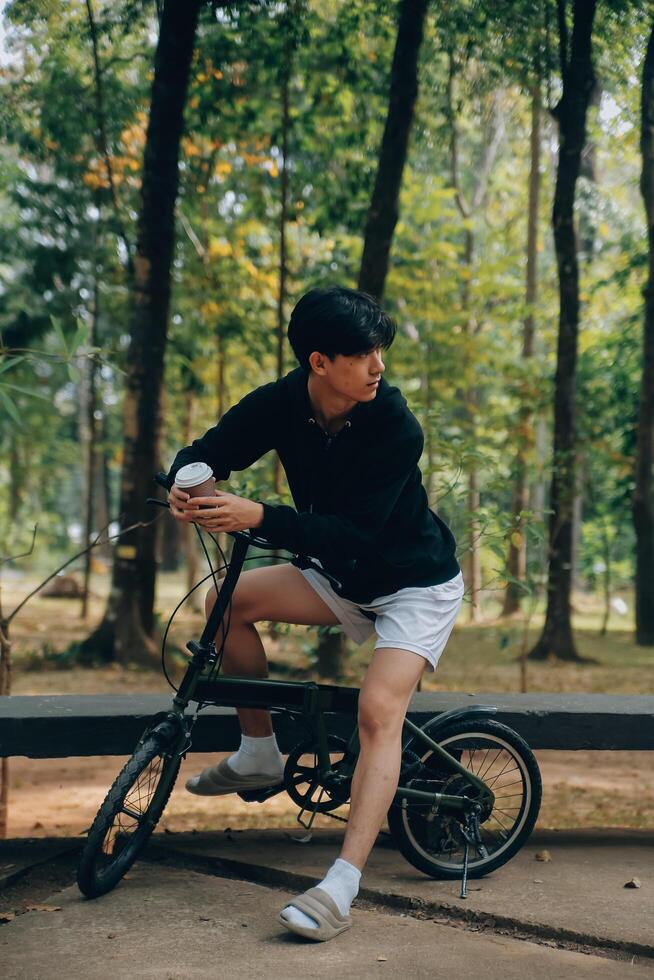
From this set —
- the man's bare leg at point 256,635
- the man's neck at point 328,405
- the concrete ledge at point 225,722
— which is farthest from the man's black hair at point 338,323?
the concrete ledge at point 225,722

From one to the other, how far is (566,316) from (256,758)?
31.8 ft

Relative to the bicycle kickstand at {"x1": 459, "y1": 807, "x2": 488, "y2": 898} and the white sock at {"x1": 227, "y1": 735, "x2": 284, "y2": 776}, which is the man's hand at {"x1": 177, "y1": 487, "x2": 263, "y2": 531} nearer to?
the white sock at {"x1": 227, "y1": 735, "x2": 284, "y2": 776}

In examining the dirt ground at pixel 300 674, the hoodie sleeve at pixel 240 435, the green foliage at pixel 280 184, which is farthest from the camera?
the green foliage at pixel 280 184

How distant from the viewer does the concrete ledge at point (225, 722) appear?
3.90 metres

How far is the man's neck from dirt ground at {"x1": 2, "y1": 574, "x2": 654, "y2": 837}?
193 cm

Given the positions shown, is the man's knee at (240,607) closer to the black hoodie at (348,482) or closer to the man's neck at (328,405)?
the black hoodie at (348,482)

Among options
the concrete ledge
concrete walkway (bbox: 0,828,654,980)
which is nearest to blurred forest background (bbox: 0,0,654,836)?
the concrete ledge

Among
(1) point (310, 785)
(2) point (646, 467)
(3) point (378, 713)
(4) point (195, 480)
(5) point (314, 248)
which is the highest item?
(5) point (314, 248)

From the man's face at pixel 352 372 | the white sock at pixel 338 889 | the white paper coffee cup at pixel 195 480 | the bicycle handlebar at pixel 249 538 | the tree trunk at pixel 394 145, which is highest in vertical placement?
the tree trunk at pixel 394 145

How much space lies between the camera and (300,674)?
10.8 metres

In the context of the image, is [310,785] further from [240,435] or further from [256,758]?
[240,435]

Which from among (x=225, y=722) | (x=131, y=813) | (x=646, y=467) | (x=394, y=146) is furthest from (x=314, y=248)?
(x=131, y=813)

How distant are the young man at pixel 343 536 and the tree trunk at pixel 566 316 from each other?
25.5ft

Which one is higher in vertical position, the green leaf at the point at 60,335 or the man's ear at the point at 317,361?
the green leaf at the point at 60,335
